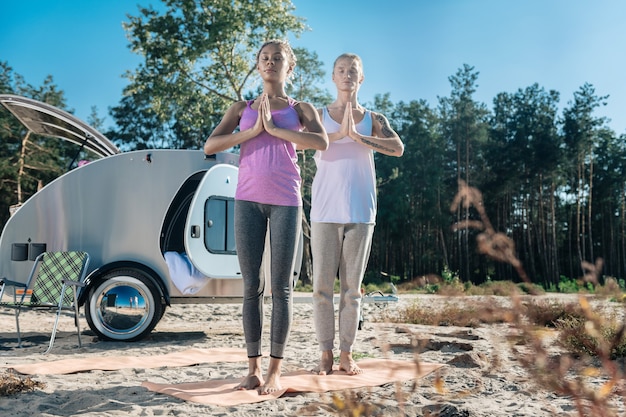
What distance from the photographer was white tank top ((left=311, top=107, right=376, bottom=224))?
406 cm

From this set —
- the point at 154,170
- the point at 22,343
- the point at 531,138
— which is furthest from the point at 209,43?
the point at 531,138

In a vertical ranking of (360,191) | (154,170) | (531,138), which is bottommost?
(360,191)

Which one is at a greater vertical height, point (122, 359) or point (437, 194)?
point (437, 194)

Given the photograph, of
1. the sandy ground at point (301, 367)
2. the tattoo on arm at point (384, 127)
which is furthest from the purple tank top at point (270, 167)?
the sandy ground at point (301, 367)

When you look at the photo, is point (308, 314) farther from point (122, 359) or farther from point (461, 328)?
point (122, 359)

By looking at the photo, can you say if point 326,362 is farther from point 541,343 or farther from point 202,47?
point 202,47

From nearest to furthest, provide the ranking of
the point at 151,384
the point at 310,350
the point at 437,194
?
the point at 151,384 < the point at 310,350 < the point at 437,194

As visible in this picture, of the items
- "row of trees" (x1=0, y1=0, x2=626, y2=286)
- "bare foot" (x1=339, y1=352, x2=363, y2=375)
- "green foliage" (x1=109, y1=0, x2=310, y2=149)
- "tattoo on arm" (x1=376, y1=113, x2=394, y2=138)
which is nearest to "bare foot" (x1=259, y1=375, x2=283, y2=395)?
"bare foot" (x1=339, y1=352, x2=363, y2=375)

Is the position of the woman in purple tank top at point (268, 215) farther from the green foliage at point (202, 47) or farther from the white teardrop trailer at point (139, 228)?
the green foliage at point (202, 47)

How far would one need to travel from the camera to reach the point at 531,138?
31.5 meters

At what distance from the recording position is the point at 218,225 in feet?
22.6

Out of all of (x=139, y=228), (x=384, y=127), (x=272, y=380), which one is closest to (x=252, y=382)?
(x=272, y=380)

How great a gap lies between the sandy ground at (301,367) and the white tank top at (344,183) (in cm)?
77

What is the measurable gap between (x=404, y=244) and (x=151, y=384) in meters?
32.3
